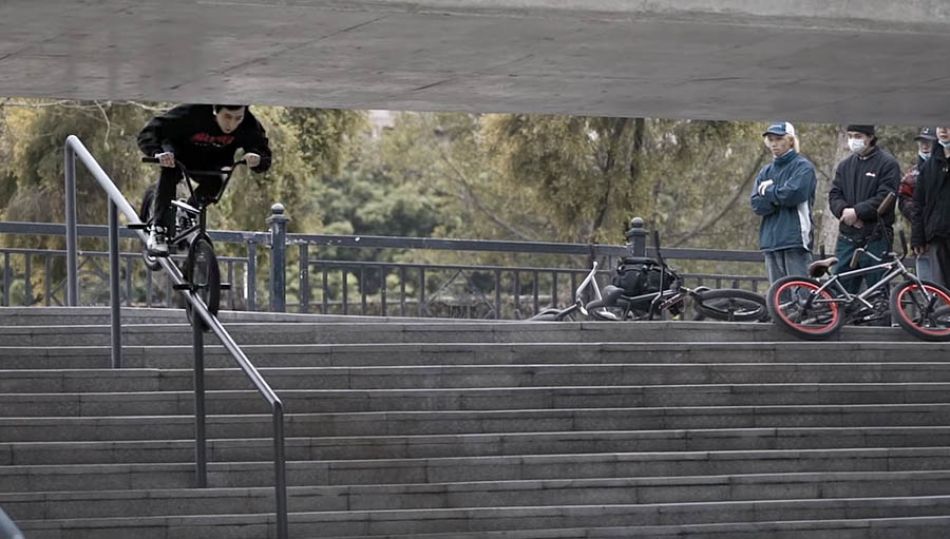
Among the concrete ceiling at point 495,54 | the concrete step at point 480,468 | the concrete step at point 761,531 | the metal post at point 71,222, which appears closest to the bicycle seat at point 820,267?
the concrete ceiling at point 495,54

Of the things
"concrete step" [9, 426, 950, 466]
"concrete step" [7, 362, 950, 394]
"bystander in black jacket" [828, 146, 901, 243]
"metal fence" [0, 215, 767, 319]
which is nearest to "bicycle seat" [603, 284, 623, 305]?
"metal fence" [0, 215, 767, 319]

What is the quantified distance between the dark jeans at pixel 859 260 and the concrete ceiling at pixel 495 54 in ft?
7.91

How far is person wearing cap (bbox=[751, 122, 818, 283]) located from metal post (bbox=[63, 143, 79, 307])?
17.3 feet

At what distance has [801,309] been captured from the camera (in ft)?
42.3

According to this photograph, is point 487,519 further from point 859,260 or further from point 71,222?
point 859,260

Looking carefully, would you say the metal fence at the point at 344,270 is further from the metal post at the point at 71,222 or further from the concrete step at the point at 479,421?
the concrete step at the point at 479,421

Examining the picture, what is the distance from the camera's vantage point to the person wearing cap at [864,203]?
1376 centimetres

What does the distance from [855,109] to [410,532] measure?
425 cm

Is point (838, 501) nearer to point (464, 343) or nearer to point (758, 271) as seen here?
point (464, 343)

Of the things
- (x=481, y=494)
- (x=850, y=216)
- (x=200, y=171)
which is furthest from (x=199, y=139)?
(x=850, y=216)

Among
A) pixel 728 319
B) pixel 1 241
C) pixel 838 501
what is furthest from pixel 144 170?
pixel 838 501

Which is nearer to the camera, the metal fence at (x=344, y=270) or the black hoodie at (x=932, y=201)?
the black hoodie at (x=932, y=201)

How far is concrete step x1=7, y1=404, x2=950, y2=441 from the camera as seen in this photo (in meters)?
10.2

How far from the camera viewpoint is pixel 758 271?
31.6 meters
